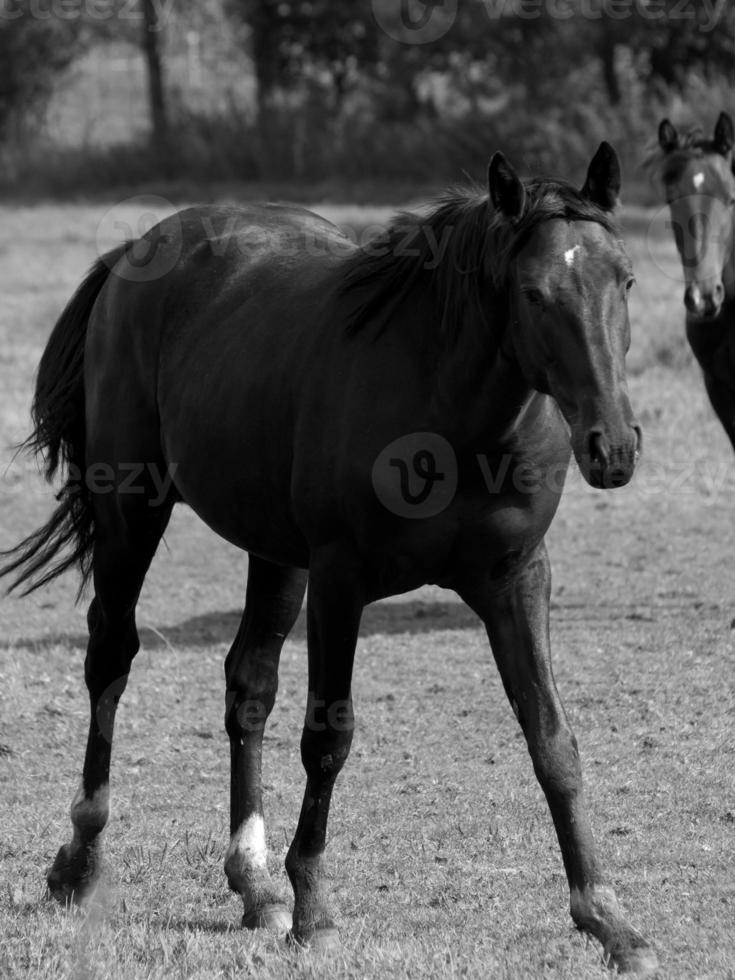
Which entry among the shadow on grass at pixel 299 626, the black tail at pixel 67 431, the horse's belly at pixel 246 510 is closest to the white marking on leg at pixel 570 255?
the horse's belly at pixel 246 510

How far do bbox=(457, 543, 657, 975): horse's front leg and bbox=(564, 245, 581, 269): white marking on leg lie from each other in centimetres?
86

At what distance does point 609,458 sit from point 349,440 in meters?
0.87

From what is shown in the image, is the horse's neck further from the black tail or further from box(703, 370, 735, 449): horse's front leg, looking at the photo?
box(703, 370, 735, 449): horse's front leg

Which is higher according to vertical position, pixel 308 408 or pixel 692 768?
pixel 308 408

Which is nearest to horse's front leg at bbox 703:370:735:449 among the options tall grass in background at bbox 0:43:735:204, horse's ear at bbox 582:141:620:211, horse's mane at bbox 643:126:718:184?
horse's mane at bbox 643:126:718:184

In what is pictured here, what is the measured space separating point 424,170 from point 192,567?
18290 millimetres

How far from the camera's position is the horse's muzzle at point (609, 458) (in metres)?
3.14

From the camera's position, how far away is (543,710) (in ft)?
12.6

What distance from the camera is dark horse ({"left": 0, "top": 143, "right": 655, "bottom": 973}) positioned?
343cm

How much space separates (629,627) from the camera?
732cm

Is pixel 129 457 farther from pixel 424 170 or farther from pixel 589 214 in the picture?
pixel 424 170

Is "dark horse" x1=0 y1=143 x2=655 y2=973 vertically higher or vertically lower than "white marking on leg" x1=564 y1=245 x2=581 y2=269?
lower

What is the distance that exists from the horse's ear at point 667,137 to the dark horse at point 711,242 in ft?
0.44

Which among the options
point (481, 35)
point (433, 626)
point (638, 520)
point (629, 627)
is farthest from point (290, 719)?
point (481, 35)
